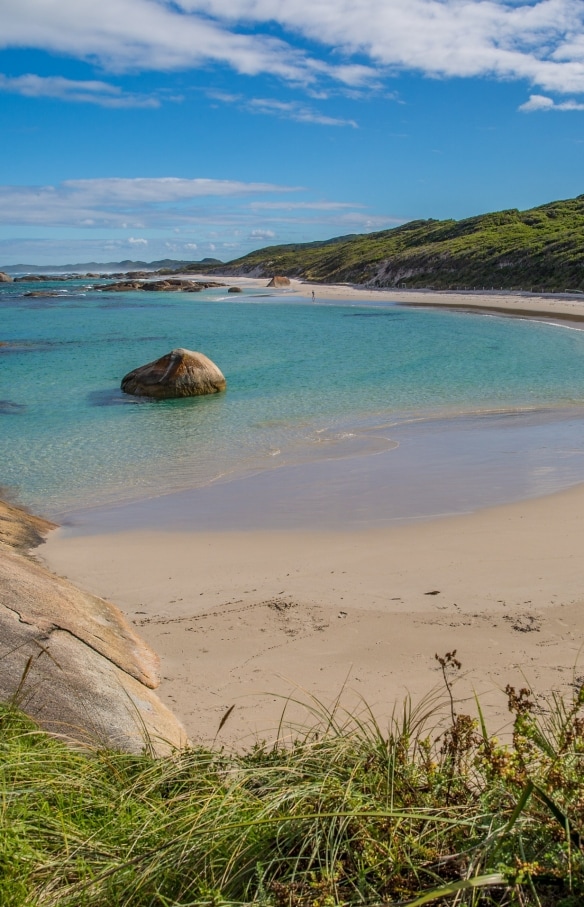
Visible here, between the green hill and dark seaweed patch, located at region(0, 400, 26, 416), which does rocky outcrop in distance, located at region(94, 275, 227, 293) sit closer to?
the green hill

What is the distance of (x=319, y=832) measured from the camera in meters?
2.12

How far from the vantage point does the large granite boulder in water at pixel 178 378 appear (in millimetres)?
18750

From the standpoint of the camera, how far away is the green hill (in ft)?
177

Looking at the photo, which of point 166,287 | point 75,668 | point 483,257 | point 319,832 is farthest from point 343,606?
point 166,287

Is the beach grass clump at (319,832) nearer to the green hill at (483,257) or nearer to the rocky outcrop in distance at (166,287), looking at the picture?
the green hill at (483,257)

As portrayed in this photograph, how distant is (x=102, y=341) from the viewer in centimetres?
3331

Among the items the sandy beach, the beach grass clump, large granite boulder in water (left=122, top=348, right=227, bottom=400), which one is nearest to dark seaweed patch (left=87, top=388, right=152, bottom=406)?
large granite boulder in water (left=122, top=348, right=227, bottom=400)

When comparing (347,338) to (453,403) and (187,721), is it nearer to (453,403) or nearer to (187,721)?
(453,403)

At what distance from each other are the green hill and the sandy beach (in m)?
45.0

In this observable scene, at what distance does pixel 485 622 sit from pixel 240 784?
4.09m

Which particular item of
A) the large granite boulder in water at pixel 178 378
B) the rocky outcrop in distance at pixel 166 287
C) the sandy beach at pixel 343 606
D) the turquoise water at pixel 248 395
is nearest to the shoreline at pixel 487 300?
the turquoise water at pixel 248 395

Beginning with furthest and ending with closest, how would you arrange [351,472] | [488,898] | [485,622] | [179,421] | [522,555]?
1. [179,421]
2. [351,472]
3. [522,555]
4. [485,622]
5. [488,898]

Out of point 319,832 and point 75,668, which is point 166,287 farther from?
point 319,832

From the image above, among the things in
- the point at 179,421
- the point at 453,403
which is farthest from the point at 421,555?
the point at 453,403
